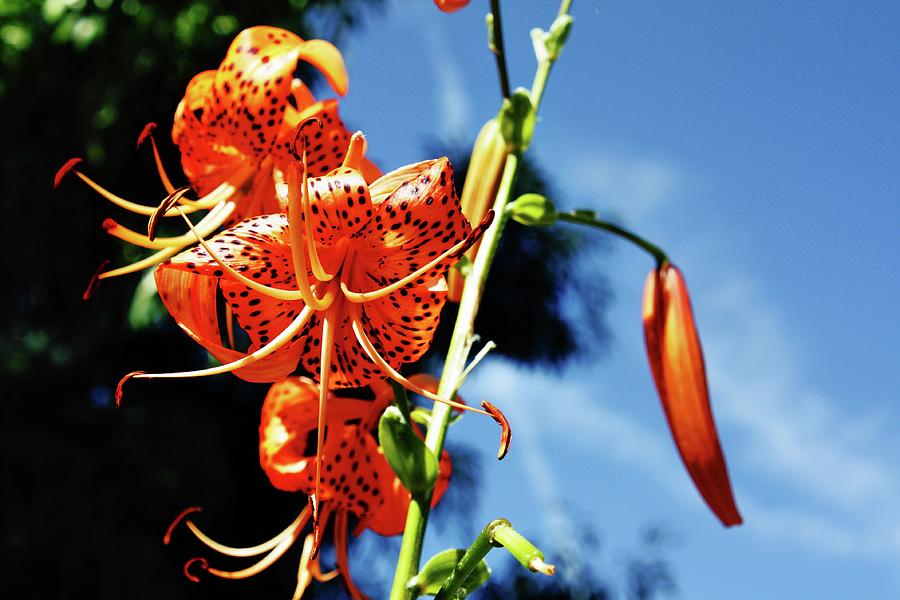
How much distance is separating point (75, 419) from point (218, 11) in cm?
218

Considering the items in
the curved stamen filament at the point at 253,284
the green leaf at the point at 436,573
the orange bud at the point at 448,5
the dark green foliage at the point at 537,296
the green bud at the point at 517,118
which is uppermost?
the dark green foliage at the point at 537,296

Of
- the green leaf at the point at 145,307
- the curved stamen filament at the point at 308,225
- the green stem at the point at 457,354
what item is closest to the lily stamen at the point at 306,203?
the curved stamen filament at the point at 308,225

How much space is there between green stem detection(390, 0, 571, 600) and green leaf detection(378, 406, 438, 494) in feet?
0.04

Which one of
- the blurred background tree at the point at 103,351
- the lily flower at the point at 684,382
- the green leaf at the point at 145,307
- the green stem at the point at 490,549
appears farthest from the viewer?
the blurred background tree at the point at 103,351

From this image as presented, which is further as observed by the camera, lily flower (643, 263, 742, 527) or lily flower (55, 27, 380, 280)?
lily flower (55, 27, 380, 280)

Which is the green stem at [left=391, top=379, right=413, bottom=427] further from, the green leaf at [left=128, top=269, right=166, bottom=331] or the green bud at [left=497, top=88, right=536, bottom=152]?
the green leaf at [left=128, top=269, right=166, bottom=331]

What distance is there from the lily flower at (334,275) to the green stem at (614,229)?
0.49 feet

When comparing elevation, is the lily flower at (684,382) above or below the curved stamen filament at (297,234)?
above

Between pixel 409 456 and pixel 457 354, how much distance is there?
0.29 ft

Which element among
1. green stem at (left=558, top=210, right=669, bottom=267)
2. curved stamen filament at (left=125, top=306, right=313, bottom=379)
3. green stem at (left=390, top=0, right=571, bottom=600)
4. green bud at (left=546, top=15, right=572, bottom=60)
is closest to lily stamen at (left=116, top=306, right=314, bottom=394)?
curved stamen filament at (left=125, top=306, right=313, bottom=379)

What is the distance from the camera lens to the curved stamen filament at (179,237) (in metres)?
0.79

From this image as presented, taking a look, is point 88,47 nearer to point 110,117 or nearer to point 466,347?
point 110,117

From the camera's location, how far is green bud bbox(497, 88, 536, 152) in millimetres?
791

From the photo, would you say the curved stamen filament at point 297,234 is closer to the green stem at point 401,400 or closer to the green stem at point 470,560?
the green stem at point 401,400
